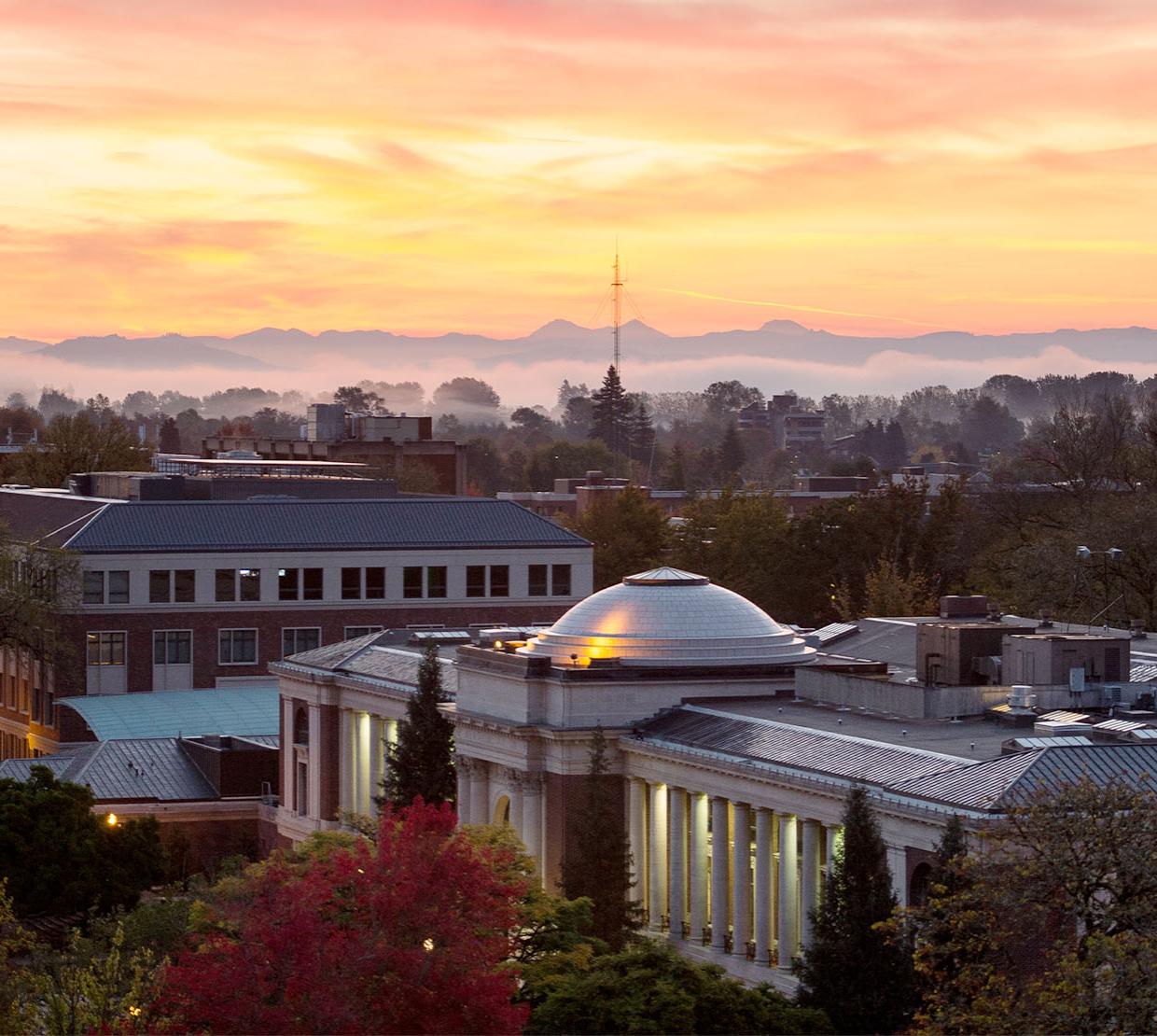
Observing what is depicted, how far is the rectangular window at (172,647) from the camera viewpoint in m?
144

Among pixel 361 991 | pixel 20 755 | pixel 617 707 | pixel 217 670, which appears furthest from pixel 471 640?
pixel 361 991

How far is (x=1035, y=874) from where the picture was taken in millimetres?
48188

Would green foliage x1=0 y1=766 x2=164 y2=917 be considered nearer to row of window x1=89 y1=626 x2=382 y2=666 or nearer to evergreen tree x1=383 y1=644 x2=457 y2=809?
evergreen tree x1=383 y1=644 x2=457 y2=809

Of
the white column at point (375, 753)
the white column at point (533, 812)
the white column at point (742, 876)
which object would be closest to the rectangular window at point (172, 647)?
the white column at point (375, 753)

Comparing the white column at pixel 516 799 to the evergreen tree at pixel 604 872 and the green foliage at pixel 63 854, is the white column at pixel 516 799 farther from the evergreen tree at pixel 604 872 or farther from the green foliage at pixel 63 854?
the green foliage at pixel 63 854

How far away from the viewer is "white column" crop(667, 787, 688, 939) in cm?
8025

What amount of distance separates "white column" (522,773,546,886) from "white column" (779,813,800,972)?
1510 cm

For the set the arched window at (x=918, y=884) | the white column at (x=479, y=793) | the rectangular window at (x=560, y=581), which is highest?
the rectangular window at (x=560, y=581)

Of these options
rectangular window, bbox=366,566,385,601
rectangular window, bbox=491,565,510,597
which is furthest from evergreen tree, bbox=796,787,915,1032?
rectangular window, bbox=491,565,510,597

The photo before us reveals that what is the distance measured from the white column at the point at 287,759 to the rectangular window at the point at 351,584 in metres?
31.3

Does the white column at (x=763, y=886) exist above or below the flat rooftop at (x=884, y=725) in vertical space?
below

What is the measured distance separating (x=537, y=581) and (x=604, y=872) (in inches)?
2932

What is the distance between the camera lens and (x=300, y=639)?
480 ft

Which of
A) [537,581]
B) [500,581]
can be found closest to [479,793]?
[500,581]
